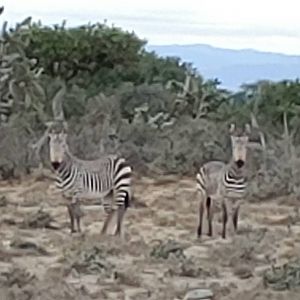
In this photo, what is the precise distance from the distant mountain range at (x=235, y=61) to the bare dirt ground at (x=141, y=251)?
10387mm

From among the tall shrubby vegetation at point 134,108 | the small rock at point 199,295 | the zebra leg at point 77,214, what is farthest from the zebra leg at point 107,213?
the small rock at point 199,295

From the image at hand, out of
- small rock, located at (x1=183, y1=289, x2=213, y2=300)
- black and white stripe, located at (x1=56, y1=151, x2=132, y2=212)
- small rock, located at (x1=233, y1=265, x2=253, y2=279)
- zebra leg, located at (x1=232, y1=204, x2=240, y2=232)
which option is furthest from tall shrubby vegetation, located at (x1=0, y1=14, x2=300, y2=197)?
small rock, located at (x1=183, y1=289, x2=213, y2=300)

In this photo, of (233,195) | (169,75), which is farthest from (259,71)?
(233,195)

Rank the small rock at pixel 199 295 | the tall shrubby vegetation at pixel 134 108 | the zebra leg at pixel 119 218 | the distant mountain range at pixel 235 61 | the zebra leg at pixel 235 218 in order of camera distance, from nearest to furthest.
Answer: the small rock at pixel 199 295
the zebra leg at pixel 119 218
the zebra leg at pixel 235 218
the tall shrubby vegetation at pixel 134 108
the distant mountain range at pixel 235 61

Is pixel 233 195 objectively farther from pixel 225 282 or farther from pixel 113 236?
pixel 225 282

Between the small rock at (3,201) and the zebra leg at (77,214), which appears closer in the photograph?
the zebra leg at (77,214)

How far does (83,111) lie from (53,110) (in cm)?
116

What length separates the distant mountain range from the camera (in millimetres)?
23750

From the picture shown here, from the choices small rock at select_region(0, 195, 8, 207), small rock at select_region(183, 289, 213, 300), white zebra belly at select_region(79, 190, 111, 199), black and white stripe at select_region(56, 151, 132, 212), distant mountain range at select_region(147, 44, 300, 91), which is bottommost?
small rock at select_region(183, 289, 213, 300)

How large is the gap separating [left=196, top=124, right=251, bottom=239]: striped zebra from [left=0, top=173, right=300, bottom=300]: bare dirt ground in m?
0.23

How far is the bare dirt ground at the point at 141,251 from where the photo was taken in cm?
839

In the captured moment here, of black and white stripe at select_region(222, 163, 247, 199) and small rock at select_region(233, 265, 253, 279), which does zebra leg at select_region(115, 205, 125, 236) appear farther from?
small rock at select_region(233, 265, 253, 279)

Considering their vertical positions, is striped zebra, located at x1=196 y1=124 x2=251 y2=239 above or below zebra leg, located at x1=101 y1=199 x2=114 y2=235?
above

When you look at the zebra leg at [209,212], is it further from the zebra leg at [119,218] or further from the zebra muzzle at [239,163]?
the zebra leg at [119,218]
